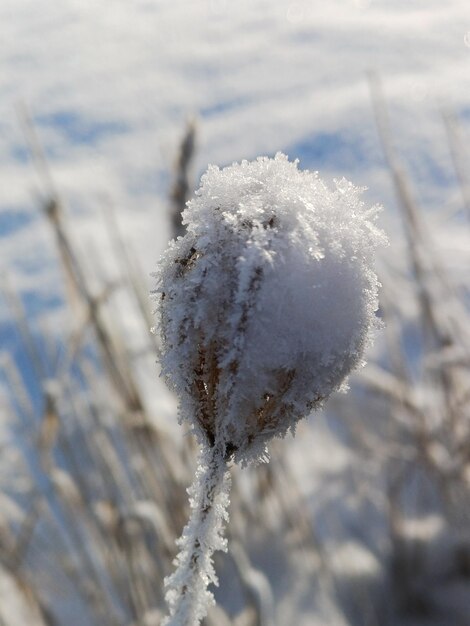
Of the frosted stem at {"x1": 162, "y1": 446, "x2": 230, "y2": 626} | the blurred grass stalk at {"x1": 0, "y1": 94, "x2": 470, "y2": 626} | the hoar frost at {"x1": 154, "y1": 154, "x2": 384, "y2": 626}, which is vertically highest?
the blurred grass stalk at {"x1": 0, "y1": 94, "x2": 470, "y2": 626}

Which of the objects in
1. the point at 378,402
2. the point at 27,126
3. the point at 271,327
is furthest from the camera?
the point at 378,402

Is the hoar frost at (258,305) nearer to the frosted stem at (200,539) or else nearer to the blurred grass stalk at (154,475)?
the frosted stem at (200,539)

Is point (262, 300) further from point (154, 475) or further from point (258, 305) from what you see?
point (154, 475)

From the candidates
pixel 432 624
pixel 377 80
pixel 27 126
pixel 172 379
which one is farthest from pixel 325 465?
pixel 172 379

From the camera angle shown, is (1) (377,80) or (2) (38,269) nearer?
(1) (377,80)

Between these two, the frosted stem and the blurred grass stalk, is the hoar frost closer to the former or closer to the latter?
the frosted stem

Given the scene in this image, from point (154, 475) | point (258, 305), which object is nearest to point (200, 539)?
point (258, 305)

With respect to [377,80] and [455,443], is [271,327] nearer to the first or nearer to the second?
[377,80]

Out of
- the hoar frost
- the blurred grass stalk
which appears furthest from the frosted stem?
the blurred grass stalk

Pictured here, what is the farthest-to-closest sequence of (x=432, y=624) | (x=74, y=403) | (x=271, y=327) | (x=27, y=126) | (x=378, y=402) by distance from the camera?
(x=378, y=402), (x=432, y=624), (x=74, y=403), (x=27, y=126), (x=271, y=327)
